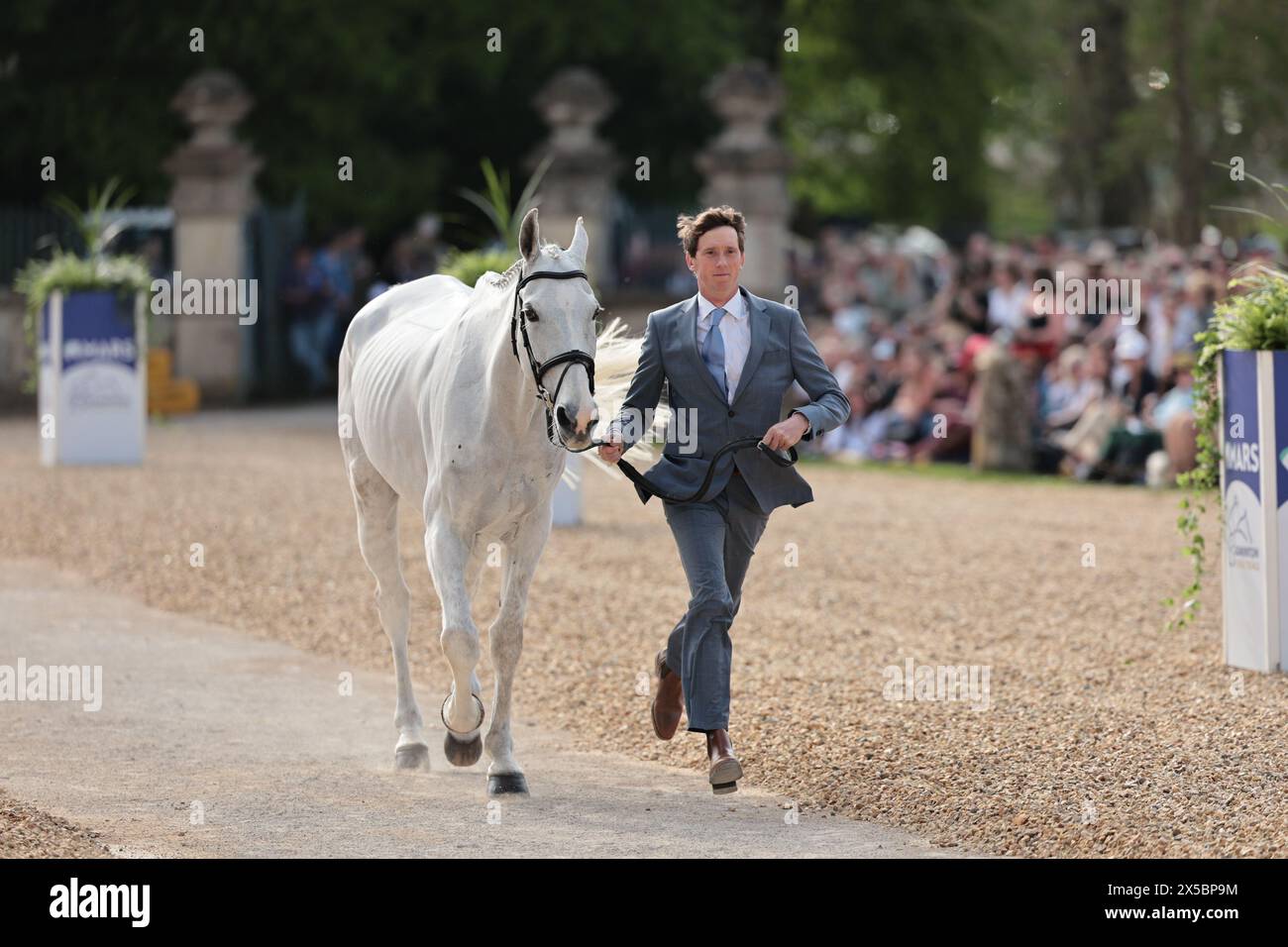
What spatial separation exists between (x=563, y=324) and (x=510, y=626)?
1.40 metres

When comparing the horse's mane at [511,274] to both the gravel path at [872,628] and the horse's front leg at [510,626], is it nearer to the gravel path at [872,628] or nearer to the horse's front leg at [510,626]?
the horse's front leg at [510,626]

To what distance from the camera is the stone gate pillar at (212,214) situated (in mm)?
25188

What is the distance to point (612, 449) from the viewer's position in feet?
22.6

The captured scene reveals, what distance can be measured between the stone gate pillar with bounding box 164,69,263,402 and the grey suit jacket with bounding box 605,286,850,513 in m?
→ 19.1

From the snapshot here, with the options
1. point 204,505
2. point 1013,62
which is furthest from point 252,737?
point 1013,62

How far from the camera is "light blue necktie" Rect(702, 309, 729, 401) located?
7.11 m

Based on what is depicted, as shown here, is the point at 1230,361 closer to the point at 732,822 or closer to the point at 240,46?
the point at 732,822

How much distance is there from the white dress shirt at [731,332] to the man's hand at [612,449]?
1.54ft

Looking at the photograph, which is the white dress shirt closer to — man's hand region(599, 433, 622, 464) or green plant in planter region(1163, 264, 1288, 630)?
man's hand region(599, 433, 622, 464)

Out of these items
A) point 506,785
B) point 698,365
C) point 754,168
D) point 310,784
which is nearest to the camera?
point 698,365

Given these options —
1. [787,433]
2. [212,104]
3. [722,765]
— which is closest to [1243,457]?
[787,433]

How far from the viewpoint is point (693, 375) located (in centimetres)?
709

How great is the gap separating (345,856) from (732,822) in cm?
Result: 134

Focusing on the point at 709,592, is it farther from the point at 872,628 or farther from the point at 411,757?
the point at 872,628
